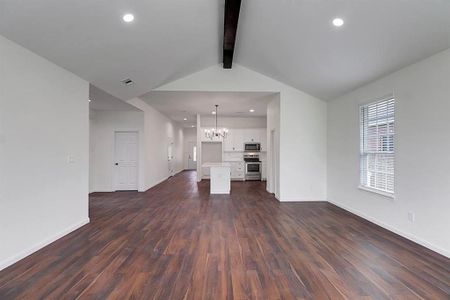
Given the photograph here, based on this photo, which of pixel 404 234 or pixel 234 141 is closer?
pixel 404 234

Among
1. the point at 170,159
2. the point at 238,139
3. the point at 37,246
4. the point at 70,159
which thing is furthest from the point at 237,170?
the point at 37,246

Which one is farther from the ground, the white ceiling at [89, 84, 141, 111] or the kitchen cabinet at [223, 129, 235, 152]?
the white ceiling at [89, 84, 141, 111]

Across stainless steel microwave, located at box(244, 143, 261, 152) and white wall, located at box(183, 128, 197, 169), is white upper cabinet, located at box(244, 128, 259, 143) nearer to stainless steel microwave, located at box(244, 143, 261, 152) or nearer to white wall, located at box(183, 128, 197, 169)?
stainless steel microwave, located at box(244, 143, 261, 152)

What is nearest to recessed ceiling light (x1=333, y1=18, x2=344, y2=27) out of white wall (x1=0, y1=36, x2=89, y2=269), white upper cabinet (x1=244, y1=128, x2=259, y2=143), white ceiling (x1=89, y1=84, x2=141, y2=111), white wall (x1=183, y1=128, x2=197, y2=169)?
white wall (x1=0, y1=36, x2=89, y2=269)

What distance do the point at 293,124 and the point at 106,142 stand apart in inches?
213

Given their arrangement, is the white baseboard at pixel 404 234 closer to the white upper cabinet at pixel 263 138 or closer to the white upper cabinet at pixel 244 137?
the white upper cabinet at pixel 263 138

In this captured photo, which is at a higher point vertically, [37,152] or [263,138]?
[263,138]

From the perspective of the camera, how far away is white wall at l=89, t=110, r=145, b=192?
6.93 meters

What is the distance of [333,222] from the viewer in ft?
13.6

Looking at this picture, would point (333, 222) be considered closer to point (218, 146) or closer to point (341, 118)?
point (341, 118)

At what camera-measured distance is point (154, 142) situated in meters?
7.94

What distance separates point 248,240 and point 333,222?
180 centimetres

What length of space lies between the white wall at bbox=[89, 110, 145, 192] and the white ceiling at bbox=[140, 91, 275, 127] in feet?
2.75

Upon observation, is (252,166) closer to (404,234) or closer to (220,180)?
(220,180)
